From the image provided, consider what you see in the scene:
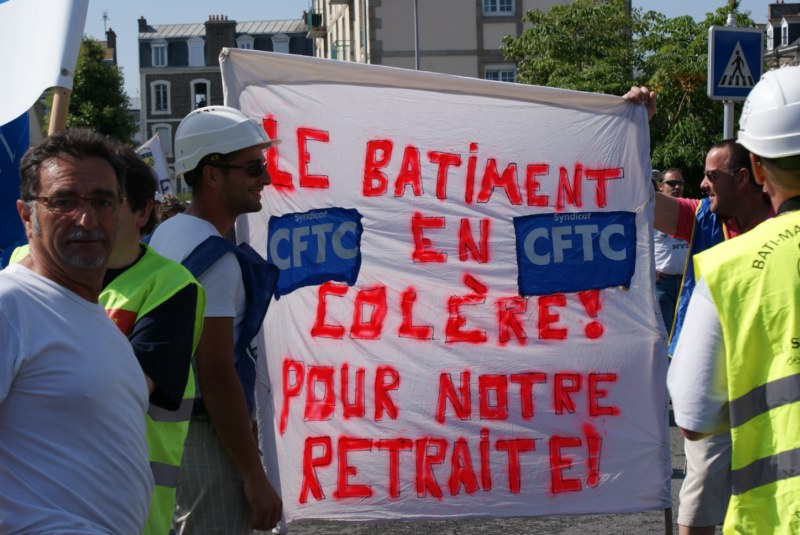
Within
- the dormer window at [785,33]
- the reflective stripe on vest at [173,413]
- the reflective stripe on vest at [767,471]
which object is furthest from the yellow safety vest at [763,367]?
the dormer window at [785,33]

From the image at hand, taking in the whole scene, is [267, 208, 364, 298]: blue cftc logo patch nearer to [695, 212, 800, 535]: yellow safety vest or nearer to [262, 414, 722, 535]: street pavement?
[262, 414, 722, 535]: street pavement

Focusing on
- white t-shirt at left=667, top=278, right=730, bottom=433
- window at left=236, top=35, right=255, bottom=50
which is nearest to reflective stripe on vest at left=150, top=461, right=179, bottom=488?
white t-shirt at left=667, top=278, right=730, bottom=433

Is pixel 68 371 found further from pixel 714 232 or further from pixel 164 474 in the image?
pixel 714 232

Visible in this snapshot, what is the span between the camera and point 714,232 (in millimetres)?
4961

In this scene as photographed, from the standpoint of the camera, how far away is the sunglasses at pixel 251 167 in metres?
3.53

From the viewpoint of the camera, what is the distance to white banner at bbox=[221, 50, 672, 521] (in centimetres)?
478

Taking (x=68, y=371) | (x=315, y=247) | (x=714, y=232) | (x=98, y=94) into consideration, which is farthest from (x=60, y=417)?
(x=98, y=94)

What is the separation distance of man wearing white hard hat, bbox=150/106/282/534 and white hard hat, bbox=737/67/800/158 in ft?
4.92

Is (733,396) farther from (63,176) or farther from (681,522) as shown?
(681,522)

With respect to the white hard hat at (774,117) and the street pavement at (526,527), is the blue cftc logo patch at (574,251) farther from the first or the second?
the white hard hat at (774,117)

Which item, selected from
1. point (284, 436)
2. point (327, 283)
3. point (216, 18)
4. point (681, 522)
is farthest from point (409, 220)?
point (216, 18)

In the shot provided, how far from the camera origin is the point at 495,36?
40531mm

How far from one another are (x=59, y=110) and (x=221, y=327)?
0.88 meters

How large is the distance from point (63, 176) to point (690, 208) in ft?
10.8
